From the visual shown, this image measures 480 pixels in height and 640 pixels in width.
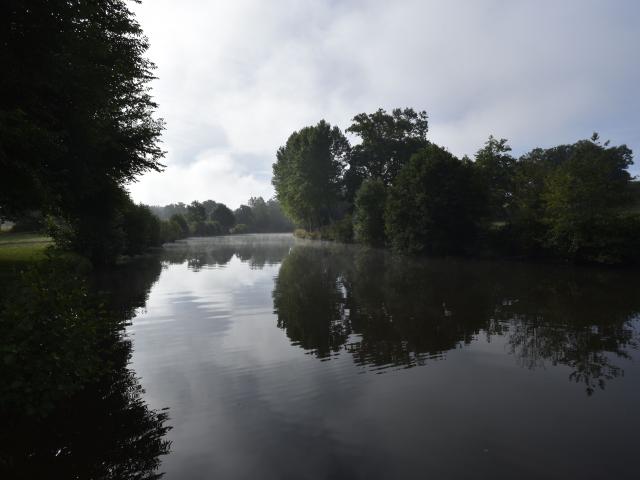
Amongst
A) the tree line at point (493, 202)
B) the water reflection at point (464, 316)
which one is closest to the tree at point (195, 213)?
the tree line at point (493, 202)

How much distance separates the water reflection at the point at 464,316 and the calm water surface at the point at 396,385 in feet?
0.30

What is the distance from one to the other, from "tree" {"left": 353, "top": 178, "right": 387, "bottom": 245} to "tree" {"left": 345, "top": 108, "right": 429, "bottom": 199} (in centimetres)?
1330

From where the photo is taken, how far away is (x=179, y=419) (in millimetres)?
7270

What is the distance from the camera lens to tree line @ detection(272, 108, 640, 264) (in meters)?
30.9

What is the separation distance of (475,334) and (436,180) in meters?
30.3

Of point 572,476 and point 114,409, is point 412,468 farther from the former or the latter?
point 114,409

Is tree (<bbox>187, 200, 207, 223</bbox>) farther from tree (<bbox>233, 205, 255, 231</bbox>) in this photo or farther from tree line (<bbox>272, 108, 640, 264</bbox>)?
tree line (<bbox>272, 108, 640, 264</bbox>)

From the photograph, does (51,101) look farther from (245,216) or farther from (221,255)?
(245,216)

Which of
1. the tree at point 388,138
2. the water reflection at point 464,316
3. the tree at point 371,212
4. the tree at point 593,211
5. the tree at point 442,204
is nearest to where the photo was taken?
the water reflection at point 464,316

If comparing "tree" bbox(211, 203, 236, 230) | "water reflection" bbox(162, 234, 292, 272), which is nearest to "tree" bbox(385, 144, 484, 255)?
"water reflection" bbox(162, 234, 292, 272)

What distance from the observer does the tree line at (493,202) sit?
3094cm

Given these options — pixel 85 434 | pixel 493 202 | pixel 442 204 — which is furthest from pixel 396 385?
pixel 493 202

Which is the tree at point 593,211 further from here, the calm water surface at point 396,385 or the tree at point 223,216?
the tree at point 223,216

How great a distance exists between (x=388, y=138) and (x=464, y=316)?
56.3 metres
